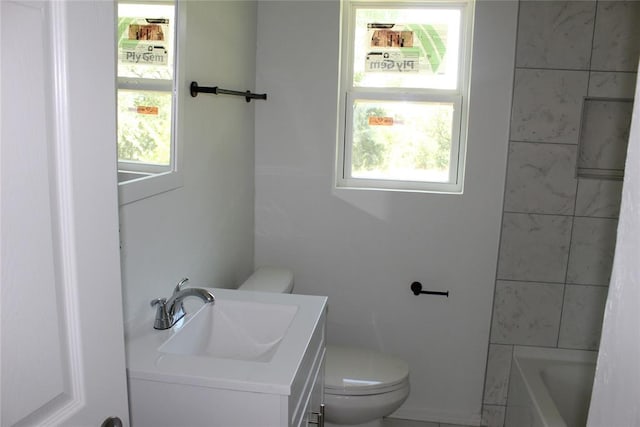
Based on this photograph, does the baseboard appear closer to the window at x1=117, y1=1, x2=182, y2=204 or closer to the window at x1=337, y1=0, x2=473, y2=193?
the window at x1=337, y1=0, x2=473, y2=193

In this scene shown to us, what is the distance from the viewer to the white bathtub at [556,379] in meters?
2.59

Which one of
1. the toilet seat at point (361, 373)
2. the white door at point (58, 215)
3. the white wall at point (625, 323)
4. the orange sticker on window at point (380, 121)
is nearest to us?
the white wall at point (625, 323)

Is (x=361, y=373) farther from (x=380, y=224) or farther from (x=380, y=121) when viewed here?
(x=380, y=121)

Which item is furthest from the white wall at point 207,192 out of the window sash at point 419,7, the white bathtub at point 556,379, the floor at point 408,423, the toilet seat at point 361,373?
the white bathtub at point 556,379

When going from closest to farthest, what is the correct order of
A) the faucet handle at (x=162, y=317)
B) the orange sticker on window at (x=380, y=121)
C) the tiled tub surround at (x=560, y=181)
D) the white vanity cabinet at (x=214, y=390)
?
the white vanity cabinet at (x=214, y=390), the faucet handle at (x=162, y=317), the tiled tub surround at (x=560, y=181), the orange sticker on window at (x=380, y=121)

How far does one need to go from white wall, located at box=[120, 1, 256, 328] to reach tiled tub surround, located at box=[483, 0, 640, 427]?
4.12 feet

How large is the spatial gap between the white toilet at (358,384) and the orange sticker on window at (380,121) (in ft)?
3.03

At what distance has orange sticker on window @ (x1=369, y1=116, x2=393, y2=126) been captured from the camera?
2734 mm

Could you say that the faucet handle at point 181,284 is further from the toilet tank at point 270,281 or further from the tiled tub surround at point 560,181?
the tiled tub surround at point 560,181

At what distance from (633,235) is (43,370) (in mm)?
760

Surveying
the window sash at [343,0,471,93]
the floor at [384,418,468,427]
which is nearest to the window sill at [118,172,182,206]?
the window sash at [343,0,471,93]

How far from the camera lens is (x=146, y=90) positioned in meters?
1.55

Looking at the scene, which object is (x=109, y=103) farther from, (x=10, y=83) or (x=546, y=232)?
(x=546, y=232)

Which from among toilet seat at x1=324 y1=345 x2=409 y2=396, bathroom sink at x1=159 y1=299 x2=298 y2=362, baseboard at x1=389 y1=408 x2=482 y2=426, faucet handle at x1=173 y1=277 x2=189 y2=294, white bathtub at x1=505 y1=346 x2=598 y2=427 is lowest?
baseboard at x1=389 y1=408 x2=482 y2=426
